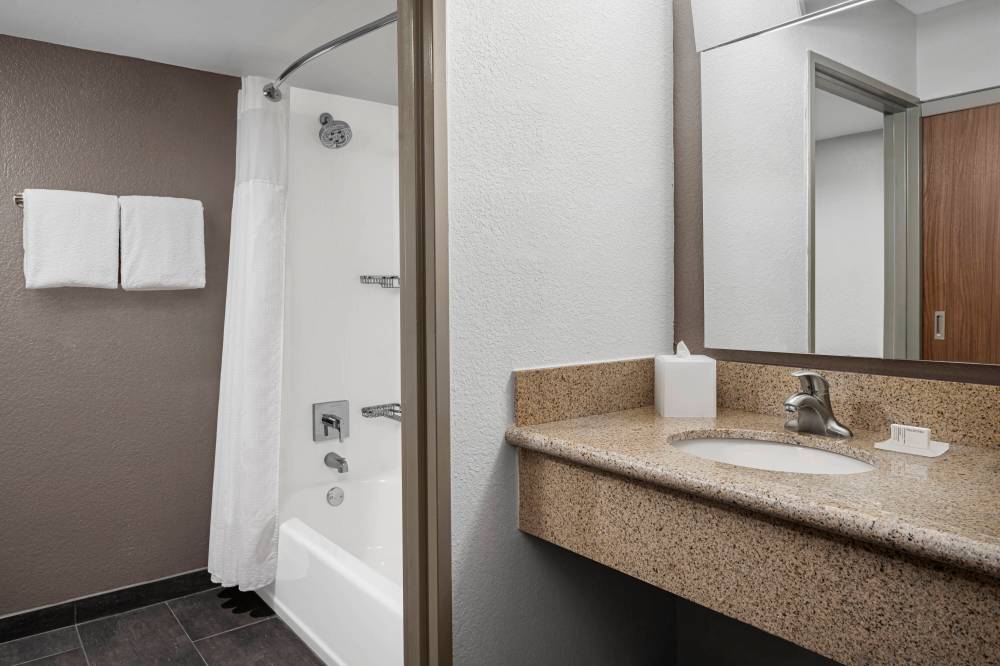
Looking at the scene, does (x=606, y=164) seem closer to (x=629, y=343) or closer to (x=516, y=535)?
(x=629, y=343)

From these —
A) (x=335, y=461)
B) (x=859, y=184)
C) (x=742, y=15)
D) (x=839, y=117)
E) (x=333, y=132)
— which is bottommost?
(x=335, y=461)

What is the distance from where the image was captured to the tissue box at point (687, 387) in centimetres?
142

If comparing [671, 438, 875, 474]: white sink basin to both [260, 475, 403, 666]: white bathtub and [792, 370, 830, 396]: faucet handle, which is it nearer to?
[792, 370, 830, 396]: faucet handle

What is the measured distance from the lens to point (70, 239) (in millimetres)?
2203

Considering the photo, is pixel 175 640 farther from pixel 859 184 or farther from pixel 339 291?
pixel 859 184

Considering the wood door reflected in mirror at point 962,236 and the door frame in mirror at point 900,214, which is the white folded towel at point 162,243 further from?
the wood door reflected in mirror at point 962,236

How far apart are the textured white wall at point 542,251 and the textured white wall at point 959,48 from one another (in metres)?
0.57

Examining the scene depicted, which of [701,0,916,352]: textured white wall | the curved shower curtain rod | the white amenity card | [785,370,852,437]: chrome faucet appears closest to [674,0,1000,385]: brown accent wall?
[701,0,916,352]: textured white wall

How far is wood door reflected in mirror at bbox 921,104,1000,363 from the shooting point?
1.13 meters

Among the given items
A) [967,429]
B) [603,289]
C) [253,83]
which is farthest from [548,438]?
[253,83]

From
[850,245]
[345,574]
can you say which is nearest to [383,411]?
[345,574]

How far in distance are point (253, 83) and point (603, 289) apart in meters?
1.73

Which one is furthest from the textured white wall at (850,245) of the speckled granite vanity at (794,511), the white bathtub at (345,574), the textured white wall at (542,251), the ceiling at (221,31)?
the ceiling at (221,31)

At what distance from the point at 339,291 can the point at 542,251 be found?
67.7 inches
